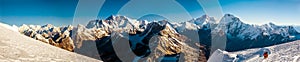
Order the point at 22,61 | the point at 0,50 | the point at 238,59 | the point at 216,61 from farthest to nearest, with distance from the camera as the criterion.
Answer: the point at 216,61
the point at 238,59
the point at 0,50
the point at 22,61

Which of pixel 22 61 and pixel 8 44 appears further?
pixel 8 44

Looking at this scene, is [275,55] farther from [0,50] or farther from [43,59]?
[0,50]

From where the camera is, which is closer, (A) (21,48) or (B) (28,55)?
(B) (28,55)

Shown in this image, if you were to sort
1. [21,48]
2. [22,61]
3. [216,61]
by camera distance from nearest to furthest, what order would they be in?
[22,61] → [21,48] → [216,61]

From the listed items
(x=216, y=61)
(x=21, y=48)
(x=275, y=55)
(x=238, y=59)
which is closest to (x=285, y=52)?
(x=275, y=55)

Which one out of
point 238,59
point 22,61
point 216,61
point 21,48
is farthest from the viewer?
point 216,61

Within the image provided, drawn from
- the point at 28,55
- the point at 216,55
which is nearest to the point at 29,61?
the point at 28,55

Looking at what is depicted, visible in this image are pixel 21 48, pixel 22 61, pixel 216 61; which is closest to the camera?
pixel 22 61

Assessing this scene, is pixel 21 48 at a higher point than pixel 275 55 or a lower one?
higher

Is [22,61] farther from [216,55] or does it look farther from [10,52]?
[216,55]
